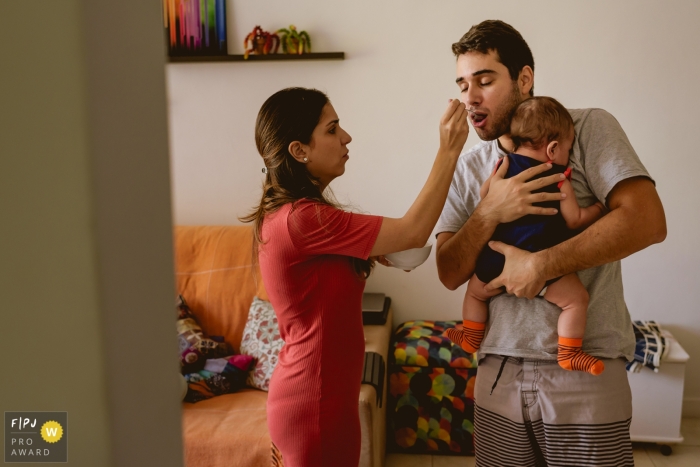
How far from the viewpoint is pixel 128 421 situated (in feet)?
0.91

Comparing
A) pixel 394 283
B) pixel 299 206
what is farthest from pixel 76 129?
pixel 394 283

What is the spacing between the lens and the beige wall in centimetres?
24

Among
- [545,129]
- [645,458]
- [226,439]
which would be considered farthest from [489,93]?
[645,458]

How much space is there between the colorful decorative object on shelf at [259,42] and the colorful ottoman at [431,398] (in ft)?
5.59

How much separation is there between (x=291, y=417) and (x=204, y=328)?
1.70m

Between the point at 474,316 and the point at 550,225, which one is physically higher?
the point at 550,225

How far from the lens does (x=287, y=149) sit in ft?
4.52

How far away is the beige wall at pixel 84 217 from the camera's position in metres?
0.24

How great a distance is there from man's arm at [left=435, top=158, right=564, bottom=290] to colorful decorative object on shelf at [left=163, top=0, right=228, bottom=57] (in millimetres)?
2177

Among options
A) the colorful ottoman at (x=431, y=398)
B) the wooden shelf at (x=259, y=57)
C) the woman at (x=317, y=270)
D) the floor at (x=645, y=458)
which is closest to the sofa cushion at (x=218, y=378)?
the colorful ottoman at (x=431, y=398)

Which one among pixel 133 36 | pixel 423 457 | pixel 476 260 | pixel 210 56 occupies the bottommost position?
pixel 423 457

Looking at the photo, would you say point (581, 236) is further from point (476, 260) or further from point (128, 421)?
point (128, 421)

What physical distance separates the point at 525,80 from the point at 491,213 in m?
0.39

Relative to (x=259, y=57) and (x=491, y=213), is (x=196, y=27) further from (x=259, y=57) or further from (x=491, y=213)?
(x=491, y=213)
